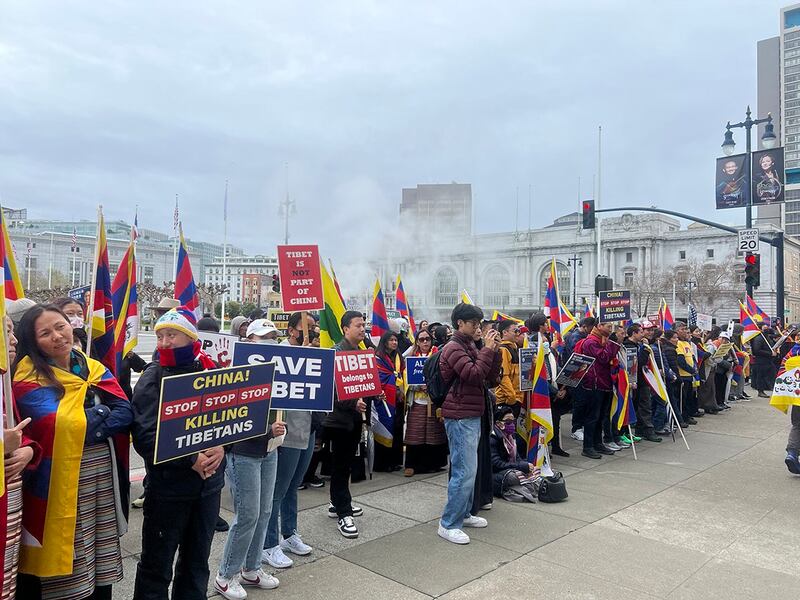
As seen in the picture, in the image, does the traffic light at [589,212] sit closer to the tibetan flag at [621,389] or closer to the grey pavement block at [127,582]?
the tibetan flag at [621,389]

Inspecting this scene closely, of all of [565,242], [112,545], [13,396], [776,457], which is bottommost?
[776,457]

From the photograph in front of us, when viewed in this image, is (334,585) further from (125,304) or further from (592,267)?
(592,267)

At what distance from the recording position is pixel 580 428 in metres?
10.3

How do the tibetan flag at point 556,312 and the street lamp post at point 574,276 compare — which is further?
the street lamp post at point 574,276

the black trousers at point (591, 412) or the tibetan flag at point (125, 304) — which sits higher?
the tibetan flag at point (125, 304)

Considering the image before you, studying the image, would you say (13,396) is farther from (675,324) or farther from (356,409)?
(675,324)

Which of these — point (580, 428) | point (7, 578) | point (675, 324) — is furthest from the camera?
point (675, 324)

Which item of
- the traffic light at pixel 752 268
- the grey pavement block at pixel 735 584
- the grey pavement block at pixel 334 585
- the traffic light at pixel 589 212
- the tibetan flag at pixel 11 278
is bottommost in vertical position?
the grey pavement block at pixel 735 584

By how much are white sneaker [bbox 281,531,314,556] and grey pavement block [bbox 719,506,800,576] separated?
349cm

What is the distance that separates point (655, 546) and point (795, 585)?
1.03 m

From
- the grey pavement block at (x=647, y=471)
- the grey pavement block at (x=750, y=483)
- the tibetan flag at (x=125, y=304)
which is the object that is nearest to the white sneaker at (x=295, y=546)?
the tibetan flag at (x=125, y=304)

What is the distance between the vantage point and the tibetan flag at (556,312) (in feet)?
37.2

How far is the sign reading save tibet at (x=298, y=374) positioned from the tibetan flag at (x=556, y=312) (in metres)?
7.45

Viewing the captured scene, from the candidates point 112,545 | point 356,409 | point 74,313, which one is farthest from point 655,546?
point 74,313
